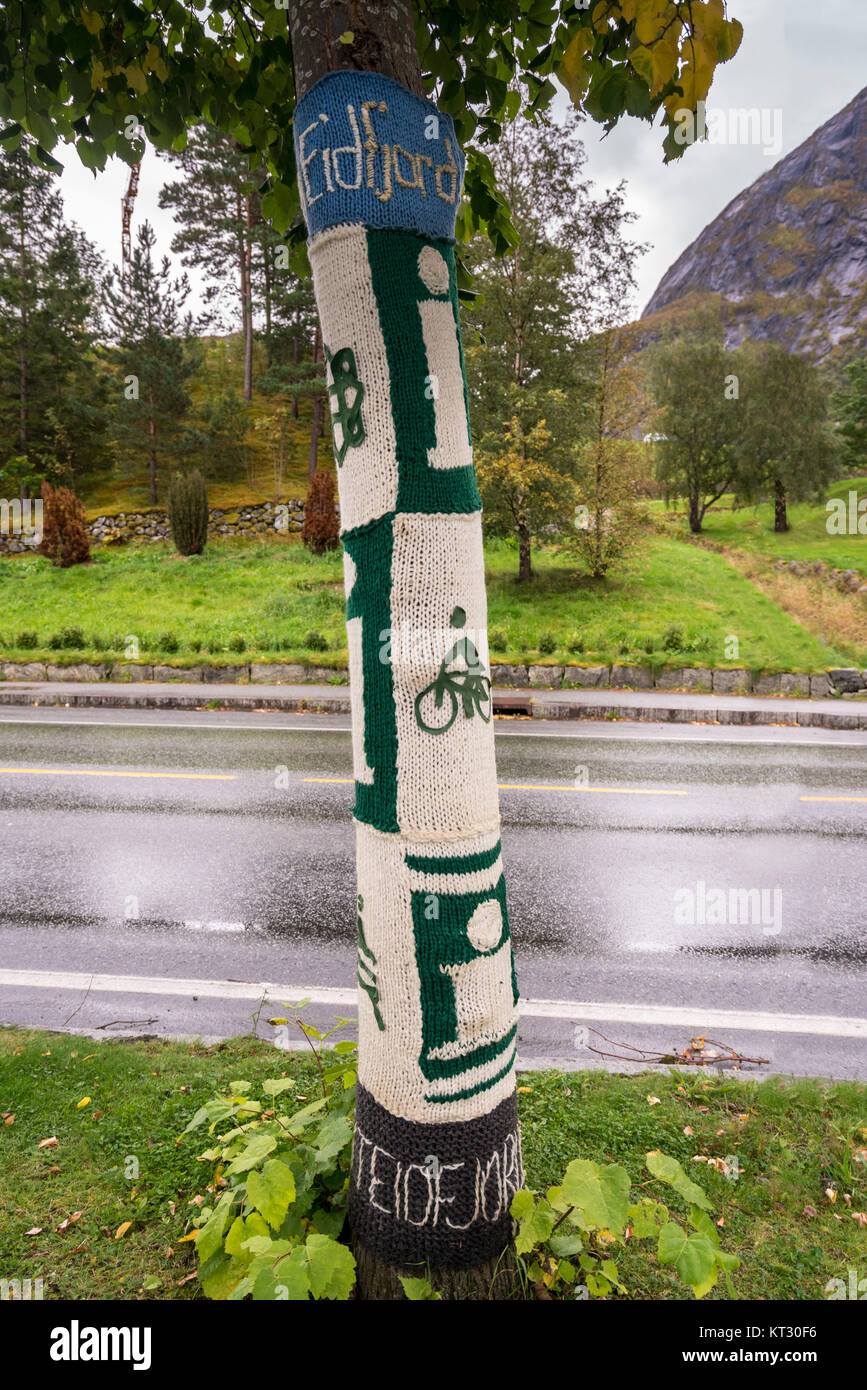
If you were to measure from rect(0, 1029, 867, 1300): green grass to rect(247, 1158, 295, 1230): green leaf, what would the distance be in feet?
1.89

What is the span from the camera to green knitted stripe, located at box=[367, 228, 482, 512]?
1.63 m

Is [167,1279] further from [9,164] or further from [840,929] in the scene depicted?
[9,164]

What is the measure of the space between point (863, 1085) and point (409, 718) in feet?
9.32

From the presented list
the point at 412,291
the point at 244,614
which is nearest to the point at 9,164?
the point at 244,614

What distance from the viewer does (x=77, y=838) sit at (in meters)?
6.34

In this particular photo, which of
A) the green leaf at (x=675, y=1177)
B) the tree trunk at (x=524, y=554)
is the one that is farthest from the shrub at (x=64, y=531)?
the green leaf at (x=675, y=1177)

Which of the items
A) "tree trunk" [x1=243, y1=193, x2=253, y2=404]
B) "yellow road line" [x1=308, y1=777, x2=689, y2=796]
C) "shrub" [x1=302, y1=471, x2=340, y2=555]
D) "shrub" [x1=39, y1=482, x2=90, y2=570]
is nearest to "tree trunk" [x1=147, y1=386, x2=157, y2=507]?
"shrub" [x1=39, y1=482, x2=90, y2=570]

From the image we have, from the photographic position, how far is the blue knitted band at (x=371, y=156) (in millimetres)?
1603

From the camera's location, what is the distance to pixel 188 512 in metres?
21.5

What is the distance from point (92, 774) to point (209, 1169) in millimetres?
6486

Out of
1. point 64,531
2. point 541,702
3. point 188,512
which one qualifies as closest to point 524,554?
point 541,702

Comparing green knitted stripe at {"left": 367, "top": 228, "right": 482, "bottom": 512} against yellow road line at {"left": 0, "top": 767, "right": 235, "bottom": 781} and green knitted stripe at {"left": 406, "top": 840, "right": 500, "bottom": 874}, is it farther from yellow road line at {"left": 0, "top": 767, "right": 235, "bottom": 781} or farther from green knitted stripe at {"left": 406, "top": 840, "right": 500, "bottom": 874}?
yellow road line at {"left": 0, "top": 767, "right": 235, "bottom": 781}

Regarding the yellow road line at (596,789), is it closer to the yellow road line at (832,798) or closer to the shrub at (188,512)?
the yellow road line at (832,798)

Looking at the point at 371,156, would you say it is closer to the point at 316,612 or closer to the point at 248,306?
the point at 316,612
